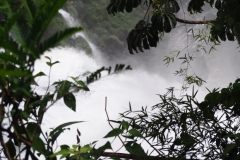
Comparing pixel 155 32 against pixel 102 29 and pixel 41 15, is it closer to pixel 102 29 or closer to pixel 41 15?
pixel 41 15

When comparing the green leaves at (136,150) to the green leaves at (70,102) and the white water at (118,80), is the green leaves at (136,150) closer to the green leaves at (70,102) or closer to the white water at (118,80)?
the green leaves at (70,102)

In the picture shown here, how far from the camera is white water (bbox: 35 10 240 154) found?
374 centimetres

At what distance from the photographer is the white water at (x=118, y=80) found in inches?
147

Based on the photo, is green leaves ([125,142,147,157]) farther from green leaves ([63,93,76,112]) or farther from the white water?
the white water

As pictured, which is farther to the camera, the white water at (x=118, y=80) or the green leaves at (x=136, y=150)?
the white water at (x=118, y=80)

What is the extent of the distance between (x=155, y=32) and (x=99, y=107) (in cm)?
330

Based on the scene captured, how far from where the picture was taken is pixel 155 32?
1.03 metres

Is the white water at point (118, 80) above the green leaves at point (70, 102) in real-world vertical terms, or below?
above

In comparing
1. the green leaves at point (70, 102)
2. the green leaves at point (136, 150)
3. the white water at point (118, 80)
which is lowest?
the green leaves at point (136, 150)

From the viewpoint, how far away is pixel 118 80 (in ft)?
18.3

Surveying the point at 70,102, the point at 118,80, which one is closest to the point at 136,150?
the point at 70,102

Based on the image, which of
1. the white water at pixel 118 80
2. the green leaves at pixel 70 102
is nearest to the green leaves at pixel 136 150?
the green leaves at pixel 70 102

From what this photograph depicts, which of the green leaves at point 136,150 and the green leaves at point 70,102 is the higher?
the green leaves at point 70,102

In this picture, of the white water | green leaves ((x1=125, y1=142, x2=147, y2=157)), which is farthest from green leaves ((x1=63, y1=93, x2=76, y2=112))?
the white water
